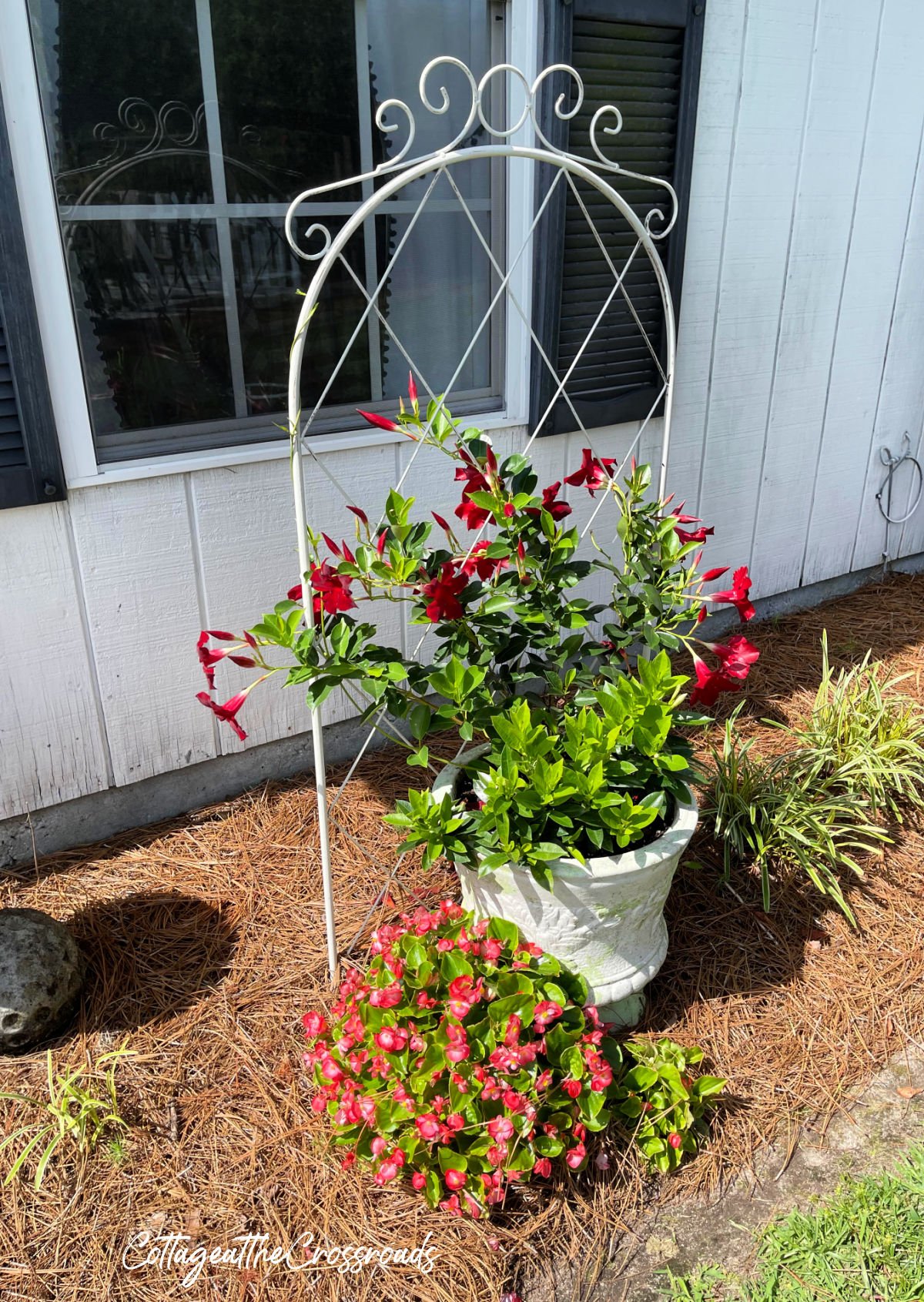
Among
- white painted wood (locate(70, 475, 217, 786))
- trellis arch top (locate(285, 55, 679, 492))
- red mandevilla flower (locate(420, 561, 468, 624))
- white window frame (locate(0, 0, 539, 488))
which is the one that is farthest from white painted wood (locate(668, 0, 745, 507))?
white painted wood (locate(70, 475, 217, 786))

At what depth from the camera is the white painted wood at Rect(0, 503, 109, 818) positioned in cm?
206

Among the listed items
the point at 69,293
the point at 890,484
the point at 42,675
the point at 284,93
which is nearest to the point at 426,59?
the point at 284,93

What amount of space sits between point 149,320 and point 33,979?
137cm

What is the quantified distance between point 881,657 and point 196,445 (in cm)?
242

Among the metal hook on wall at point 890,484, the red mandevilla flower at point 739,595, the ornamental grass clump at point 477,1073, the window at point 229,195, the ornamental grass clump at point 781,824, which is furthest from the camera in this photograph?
the metal hook on wall at point 890,484

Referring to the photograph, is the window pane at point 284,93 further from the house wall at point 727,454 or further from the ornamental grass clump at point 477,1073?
the ornamental grass clump at point 477,1073

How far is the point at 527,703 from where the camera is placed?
71.2 inches

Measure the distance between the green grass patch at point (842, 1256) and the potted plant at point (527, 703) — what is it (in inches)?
17.9

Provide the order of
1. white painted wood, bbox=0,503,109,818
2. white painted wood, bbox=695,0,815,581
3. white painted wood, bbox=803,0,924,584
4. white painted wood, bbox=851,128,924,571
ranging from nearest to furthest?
white painted wood, bbox=0,503,109,818 < white painted wood, bbox=695,0,815,581 < white painted wood, bbox=803,0,924,584 < white painted wood, bbox=851,128,924,571

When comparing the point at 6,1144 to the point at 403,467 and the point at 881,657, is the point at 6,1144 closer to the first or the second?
the point at 403,467

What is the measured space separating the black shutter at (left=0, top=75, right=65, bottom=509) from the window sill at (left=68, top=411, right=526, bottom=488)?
0.08 m

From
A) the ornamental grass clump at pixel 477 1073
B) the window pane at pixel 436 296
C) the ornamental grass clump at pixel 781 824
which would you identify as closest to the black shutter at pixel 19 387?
the window pane at pixel 436 296

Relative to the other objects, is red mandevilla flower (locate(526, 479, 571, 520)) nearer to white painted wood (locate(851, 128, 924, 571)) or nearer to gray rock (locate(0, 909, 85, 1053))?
gray rock (locate(0, 909, 85, 1053))

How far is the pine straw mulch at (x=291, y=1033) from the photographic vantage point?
Result: 5.09ft
